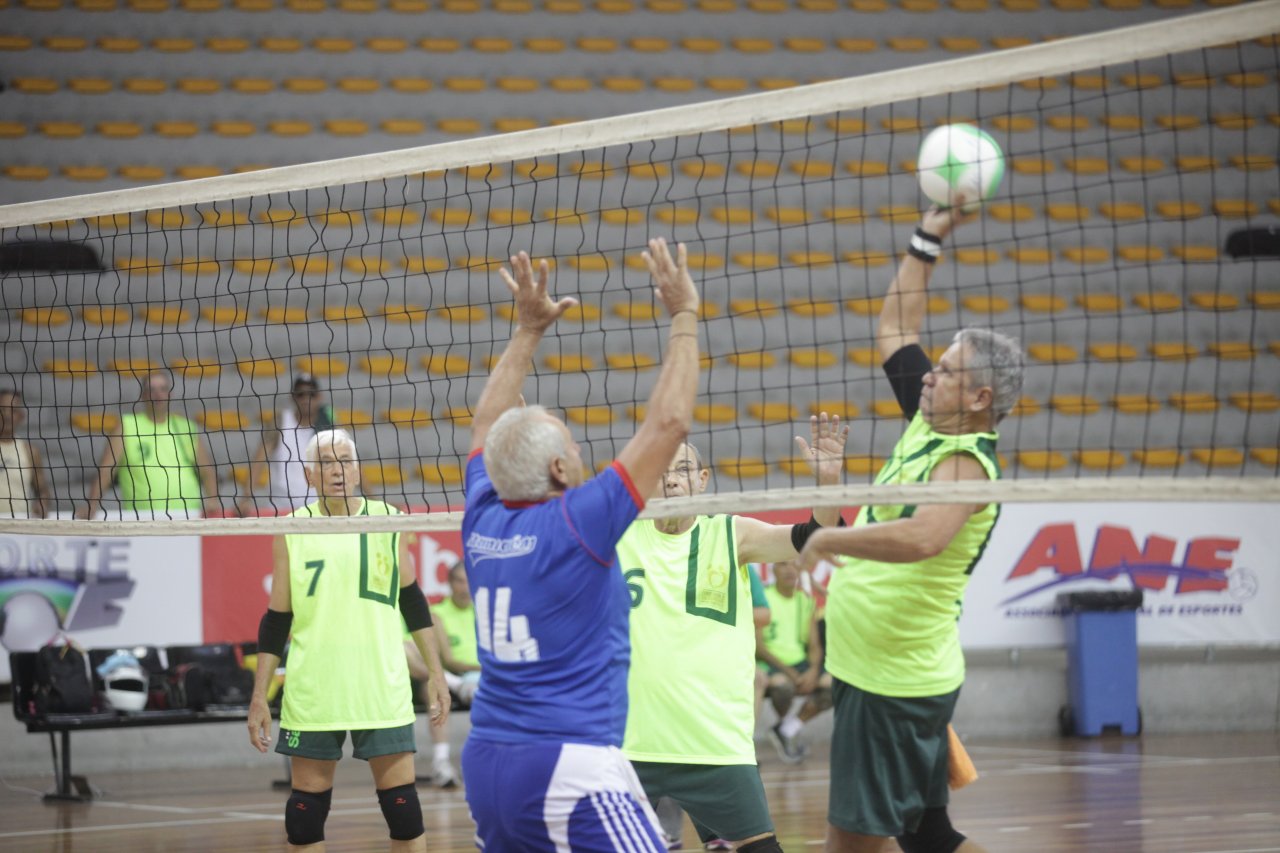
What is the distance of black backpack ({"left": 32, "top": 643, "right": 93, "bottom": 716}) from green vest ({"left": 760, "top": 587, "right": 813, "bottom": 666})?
5378 millimetres

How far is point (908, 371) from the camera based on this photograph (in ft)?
15.8

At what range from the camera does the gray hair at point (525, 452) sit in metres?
3.74

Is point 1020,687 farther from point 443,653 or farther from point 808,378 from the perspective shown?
point 443,653

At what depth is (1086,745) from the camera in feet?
40.9

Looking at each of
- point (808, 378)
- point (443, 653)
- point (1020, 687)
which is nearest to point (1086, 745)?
point (1020, 687)

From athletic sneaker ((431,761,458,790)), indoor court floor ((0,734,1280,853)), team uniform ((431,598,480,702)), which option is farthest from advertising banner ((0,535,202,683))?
athletic sneaker ((431,761,458,790))

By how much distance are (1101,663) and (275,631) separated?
857cm

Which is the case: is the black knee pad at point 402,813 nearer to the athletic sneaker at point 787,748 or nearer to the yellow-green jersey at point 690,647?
the yellow-green jersey at point 690,647

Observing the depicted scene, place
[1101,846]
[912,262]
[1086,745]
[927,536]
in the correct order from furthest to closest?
[1086,745] < [1101,846] < [912,262] < [927,536]

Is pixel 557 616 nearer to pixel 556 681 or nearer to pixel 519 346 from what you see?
pixel 556 681

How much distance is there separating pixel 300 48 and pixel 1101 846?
36.7ft

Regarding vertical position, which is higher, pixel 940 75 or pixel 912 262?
pixel 940 75

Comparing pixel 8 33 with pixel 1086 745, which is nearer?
pixel 1086 745

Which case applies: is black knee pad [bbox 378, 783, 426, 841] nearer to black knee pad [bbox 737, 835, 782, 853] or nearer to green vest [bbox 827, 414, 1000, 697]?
black knee pad [bbox 737, 835, 782, 853]
